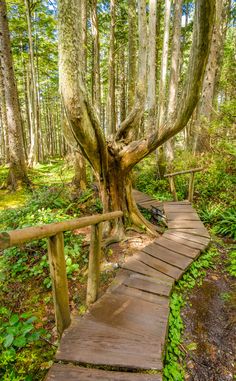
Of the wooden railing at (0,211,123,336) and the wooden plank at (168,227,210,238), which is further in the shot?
the wooden plank at (168,227,210,238)

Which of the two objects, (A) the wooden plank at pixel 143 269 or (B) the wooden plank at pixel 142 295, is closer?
(B) the wooden plank at pixel 142 295

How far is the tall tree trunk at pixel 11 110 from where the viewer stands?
7785 millimetres

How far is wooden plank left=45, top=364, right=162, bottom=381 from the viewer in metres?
1.80

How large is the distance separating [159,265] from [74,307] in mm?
1507

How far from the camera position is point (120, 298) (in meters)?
2.81

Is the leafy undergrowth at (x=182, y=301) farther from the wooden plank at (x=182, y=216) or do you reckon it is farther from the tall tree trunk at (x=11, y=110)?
the tall tree trunk at (x=11, y=110)

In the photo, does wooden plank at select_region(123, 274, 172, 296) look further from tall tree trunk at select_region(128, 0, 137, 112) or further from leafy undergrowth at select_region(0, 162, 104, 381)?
tall tree trunk at select_region(128, 0, 137, 112)

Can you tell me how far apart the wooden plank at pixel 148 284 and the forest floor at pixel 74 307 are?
1.12ft

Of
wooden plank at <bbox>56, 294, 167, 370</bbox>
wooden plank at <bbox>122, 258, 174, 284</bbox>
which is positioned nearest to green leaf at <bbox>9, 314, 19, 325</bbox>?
wooden plank at <bbox>56, 294, 167, 370</bbox>

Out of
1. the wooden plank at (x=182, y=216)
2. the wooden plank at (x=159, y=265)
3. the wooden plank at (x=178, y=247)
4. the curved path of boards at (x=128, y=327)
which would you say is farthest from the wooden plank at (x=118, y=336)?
the wooden plank at (x=182, y=216)

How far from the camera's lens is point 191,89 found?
2.83m

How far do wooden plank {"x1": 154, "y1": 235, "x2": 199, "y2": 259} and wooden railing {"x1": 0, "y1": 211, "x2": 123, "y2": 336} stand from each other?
1966mm

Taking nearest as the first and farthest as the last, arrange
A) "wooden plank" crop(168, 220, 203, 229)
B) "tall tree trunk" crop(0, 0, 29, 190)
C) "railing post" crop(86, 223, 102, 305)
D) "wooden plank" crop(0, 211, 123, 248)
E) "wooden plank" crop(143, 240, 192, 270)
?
"wooden plank" crop(0, 211, 123, 248) → "railing post" crop(86, 223, 102, 305) → "wooden plank" crop(143, 240, 192, 270) → "wooden plank" crop(168, 220, 203, 229) → "tall tree trunk" crop(0, 0, 29, 190)

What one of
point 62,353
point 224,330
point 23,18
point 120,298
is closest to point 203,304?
point 224,330
